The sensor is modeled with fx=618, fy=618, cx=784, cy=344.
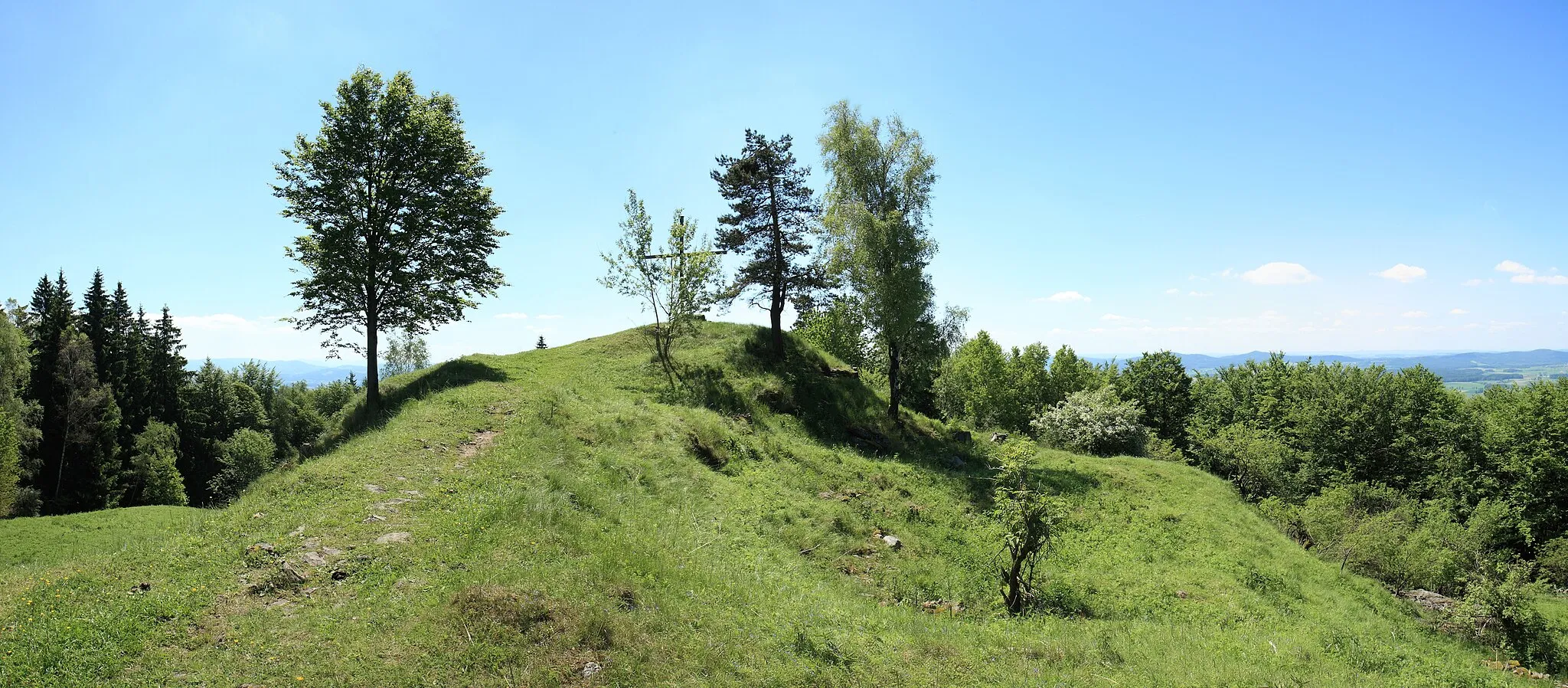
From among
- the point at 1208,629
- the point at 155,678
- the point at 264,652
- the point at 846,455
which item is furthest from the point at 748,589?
the point at 846,455

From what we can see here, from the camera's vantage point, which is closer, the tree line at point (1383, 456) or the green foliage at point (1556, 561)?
the tree line at point (1383, 456)

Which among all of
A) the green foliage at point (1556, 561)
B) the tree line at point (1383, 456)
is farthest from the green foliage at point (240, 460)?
the green foliage at point (1556, 561)

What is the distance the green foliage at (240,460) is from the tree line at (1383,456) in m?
66.5

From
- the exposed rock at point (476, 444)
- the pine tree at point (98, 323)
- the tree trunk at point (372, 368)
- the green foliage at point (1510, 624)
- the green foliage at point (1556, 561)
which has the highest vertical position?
the pine tree at point (98, 323)

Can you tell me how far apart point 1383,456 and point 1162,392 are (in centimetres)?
1881

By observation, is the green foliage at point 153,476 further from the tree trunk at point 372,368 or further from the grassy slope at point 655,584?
the tree trunk at point 372,368

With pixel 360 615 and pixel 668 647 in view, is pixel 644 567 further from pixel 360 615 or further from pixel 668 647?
pixel 360 615

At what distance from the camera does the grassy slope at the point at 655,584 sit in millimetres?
9188

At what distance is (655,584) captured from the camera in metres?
12.1

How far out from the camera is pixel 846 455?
27219mm

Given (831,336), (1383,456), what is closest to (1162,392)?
(1383,456)

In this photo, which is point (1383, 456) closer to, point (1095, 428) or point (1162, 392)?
point (1162, 392)

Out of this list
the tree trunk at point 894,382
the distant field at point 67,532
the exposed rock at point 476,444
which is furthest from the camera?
the tree trunk at point 894,382

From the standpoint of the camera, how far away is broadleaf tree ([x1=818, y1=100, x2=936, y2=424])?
102 feet
